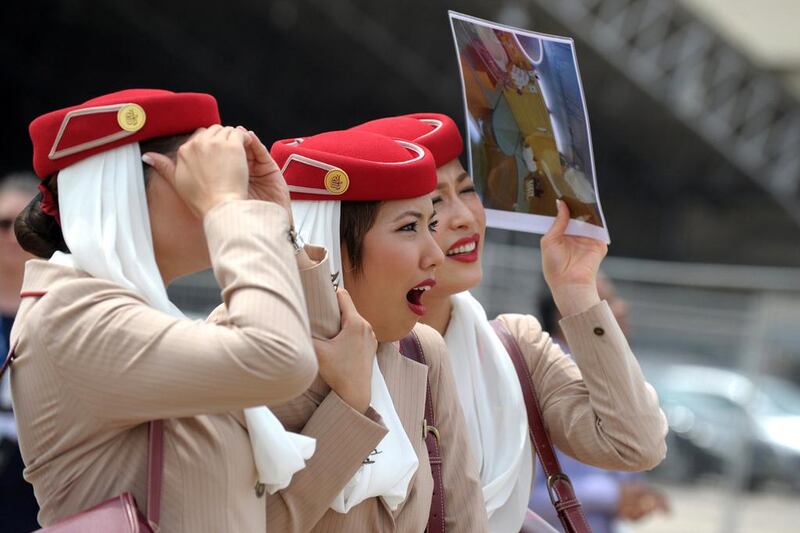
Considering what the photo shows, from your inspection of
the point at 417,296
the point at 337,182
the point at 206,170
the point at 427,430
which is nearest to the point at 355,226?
the point at 337,182

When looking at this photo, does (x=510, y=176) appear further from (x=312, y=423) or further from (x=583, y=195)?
(x=312, y=423)

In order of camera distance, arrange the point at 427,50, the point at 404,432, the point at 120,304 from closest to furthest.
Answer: the point at 120,304 < the point at 404,432 < the point at 427,50

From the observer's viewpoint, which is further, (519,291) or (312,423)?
(519,291)

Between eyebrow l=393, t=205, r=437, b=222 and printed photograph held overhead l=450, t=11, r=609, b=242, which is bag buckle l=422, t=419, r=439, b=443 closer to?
eyebrow l=393, t=205, r=437, b=222

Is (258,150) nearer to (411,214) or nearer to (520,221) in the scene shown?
(411,214)

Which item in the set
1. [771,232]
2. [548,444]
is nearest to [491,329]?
[548,444]

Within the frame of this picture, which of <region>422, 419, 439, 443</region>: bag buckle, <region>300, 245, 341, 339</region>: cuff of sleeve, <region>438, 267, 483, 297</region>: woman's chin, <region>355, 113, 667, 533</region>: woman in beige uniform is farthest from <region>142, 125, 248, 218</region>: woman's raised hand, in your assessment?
<region>438, 267, 483, 297</region>: woman's chin

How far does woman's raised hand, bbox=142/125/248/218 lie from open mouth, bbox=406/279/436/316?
0.67 m

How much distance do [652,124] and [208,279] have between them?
1230 centimetres

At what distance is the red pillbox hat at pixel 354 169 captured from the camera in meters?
2.63

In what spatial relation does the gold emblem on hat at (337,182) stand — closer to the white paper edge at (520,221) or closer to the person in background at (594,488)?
the white paper edge at (520,221)

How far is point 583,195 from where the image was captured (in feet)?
10.4

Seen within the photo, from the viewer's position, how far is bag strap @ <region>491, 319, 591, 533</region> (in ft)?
10.2

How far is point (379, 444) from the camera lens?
7.96 ft
